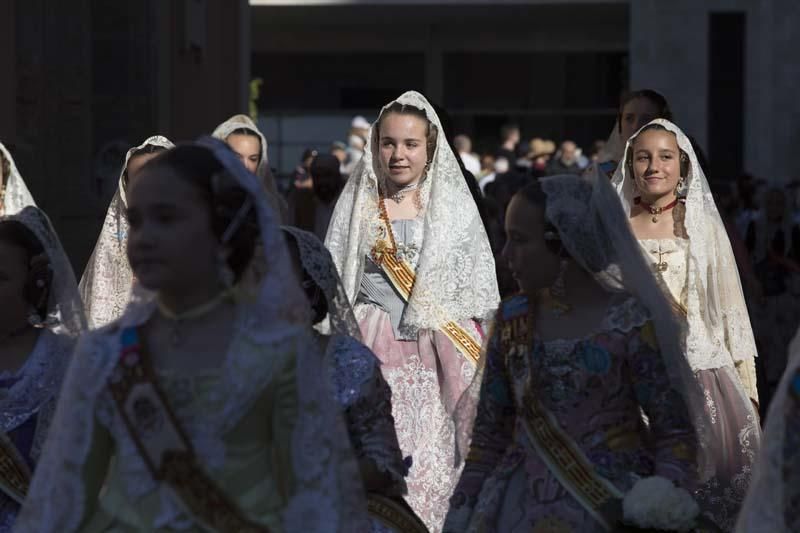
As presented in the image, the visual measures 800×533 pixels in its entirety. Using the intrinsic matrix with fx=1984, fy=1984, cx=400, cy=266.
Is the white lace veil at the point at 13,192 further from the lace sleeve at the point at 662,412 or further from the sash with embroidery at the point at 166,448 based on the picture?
the sash with embroidery at the point at 166,448

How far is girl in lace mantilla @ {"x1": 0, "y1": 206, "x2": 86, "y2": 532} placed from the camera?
5.44 meters

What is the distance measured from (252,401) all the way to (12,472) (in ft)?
4.98

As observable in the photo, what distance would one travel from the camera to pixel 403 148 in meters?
8.66

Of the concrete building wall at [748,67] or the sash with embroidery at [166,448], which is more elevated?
the concrete building wall at [748,67]

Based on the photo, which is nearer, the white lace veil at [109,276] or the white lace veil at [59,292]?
the white lace veil at [59,292]

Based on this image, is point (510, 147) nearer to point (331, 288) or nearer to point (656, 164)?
point (656, 164)

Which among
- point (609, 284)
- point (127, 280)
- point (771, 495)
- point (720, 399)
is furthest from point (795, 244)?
point (771, 495)

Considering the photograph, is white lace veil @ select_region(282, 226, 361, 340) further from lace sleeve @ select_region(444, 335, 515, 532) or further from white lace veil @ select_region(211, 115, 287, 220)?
white lace veil @ select_region(211, 115, 287, 220)

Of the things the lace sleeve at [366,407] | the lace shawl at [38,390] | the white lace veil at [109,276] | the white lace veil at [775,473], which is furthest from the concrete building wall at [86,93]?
the white lace veil at [775,473]

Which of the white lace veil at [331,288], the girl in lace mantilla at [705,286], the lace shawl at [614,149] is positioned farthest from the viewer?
the lace shawl at [614,149]

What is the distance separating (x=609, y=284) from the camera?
539cm

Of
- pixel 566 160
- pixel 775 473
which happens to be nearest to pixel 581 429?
pixel 775 473

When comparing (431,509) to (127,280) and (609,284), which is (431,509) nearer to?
(127,280)

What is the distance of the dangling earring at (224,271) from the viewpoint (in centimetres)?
418
